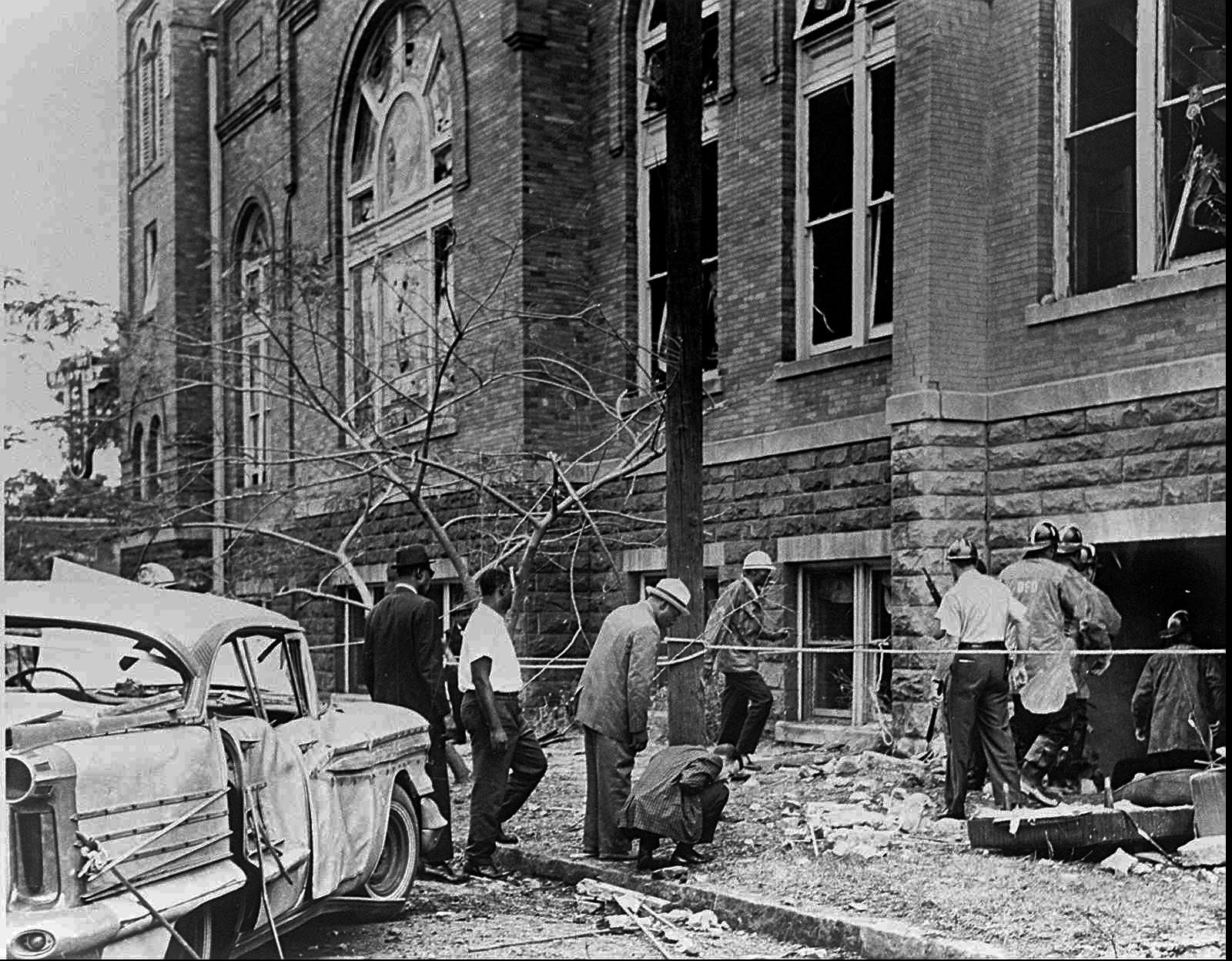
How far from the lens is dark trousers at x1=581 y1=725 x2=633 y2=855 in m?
9.46

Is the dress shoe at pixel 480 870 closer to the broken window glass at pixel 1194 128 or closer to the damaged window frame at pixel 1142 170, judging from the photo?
the damaged window frame at pixel 1142 170

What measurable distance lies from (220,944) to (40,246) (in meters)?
3.83

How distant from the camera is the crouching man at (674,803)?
29.4 ft

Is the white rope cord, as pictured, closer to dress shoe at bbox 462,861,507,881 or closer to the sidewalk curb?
the sidewalk curb

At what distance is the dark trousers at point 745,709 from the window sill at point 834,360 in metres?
3.04

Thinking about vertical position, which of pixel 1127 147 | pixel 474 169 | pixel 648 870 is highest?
pixel 474 169

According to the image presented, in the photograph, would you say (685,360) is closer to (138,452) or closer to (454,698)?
(454,698)

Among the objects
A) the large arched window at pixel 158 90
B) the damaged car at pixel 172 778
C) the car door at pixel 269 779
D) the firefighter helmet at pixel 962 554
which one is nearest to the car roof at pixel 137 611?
the damaged car at pixel 172 778

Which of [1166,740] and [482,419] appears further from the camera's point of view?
[482,419]

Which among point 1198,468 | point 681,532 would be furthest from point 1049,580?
point 681,532

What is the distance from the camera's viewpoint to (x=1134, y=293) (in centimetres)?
1134

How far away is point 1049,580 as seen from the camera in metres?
10.8

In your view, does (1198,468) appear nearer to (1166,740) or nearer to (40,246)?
(1166,740)

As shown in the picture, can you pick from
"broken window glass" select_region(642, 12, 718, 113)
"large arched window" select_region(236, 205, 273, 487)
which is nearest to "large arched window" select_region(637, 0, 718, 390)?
"broken window glass" select_region(642, 12, 718, 113)
